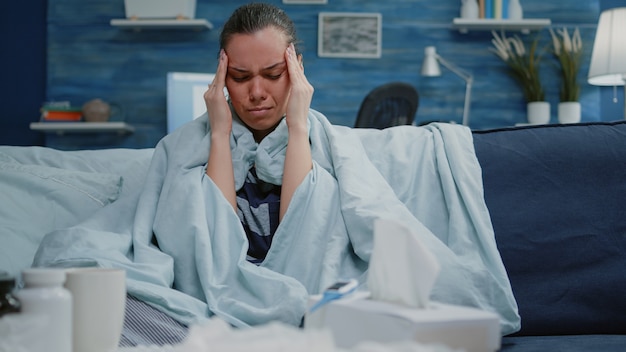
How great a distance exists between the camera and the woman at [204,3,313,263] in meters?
1.87

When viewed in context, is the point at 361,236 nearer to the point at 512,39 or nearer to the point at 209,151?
the point at 209,151

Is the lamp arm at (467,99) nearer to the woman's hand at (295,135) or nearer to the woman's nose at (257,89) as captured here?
the woman's hand at (295,135)

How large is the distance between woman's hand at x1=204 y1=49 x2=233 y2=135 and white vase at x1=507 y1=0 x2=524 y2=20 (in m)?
3.40

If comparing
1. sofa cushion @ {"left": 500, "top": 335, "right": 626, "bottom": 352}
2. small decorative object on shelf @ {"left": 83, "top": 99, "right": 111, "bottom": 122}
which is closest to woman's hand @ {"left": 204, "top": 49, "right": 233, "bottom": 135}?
sofa cushion @ {"left": 500, "top": 335, "right": 626, "bottom": 352}

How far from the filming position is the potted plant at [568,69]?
490 centimetres

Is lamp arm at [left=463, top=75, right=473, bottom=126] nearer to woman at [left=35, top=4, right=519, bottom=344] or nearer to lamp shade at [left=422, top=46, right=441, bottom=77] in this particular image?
lamp shade at [left=422, top=46, right=441, bottom=77]

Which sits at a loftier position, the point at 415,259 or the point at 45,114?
the point at 415,259

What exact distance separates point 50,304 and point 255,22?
1284mm

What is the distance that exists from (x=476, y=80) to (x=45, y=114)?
9.10 feet

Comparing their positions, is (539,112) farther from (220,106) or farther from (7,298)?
(7,298)

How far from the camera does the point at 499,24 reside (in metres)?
5.00

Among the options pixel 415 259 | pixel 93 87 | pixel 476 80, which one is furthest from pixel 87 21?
pixel 415 259

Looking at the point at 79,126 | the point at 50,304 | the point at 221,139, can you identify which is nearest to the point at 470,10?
the point at 79,126

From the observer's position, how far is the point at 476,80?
5.13 meters
